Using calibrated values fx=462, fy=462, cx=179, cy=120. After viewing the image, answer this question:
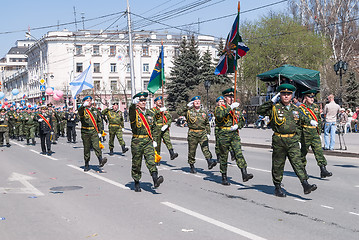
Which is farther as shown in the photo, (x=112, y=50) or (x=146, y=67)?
(x=146, y=67)

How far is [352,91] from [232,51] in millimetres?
35738

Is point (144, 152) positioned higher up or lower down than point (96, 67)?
lower down

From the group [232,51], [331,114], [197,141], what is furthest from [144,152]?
[331,114]

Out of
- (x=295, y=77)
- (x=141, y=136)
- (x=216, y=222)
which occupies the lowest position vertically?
(x=216, y=222)

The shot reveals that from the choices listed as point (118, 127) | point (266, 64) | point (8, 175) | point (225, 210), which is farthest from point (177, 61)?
point (225, 210)

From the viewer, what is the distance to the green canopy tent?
23.9 metres

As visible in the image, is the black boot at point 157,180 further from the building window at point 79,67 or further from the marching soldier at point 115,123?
the building window at point 79,67

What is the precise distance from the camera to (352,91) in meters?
43.0

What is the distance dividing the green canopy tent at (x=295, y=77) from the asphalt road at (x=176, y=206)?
12384 mm

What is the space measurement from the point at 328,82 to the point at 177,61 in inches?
776

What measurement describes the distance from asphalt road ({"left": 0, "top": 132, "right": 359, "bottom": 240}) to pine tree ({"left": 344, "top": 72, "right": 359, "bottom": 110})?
3274cm

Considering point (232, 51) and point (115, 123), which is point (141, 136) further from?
point (115, 123)

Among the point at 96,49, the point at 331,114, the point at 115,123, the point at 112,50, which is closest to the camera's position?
the point at 331,114

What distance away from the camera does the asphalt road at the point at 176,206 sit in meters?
5.98
